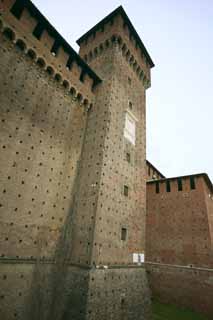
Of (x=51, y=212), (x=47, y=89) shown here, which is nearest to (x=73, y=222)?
(x=51, y=212)

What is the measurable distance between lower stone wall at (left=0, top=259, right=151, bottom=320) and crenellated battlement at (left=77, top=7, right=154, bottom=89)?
14463 millimetres

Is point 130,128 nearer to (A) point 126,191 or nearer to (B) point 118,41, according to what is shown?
(A) point 126,191

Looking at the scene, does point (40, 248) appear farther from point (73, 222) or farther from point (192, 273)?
point (192, 273)

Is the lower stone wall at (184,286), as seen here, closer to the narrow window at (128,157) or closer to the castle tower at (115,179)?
the castle tower at (115,179)

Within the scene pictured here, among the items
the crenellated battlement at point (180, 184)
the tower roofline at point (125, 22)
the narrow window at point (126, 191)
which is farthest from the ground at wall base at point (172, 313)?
the tower roofline at point (125, 22)

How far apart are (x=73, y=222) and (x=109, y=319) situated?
14.0 feet

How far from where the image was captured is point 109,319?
779 centimetres

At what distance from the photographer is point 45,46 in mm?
9766

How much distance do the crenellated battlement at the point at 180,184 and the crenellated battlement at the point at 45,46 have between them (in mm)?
10123

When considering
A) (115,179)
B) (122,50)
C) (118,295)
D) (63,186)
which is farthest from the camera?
(122,50)

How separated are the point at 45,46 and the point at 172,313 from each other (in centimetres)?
1737

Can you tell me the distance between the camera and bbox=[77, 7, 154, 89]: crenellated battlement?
1407 cm

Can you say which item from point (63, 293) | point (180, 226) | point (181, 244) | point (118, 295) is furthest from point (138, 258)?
point (180, 226)

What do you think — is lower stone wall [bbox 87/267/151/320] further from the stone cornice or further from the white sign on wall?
the stone cornice
